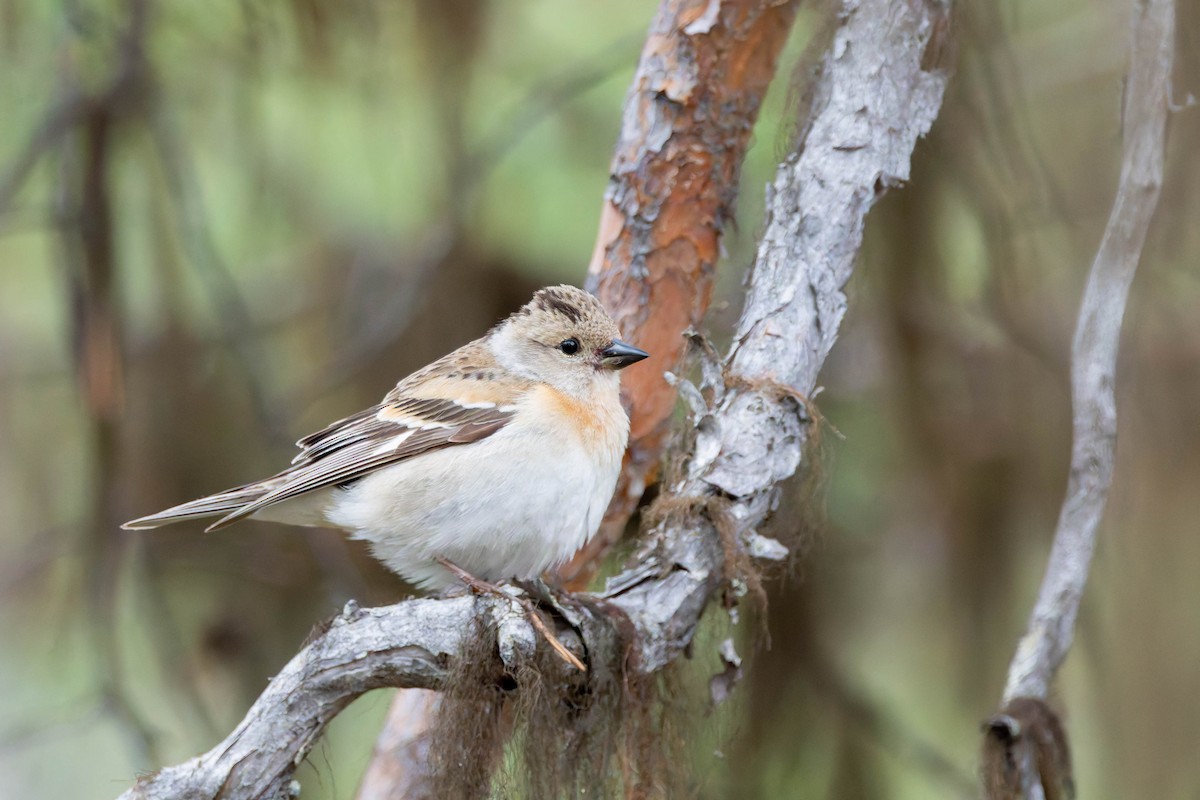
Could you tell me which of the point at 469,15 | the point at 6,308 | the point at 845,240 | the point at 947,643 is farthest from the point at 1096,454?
the point at 6,308

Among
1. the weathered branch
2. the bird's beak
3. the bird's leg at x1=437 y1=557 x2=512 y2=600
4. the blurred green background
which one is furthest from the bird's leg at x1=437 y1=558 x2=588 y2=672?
the weathered branch

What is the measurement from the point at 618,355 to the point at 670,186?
666 millimetres

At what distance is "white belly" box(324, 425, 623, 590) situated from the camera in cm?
362

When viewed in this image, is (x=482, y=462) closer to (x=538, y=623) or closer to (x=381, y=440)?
(x=381, y=440)

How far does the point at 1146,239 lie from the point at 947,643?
75.9 inches

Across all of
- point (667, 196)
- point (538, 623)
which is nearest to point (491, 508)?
point (538, 623)

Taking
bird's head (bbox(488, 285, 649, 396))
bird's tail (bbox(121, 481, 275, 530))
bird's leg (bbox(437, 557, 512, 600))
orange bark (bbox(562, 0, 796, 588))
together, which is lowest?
bird's tail (bbox(121, 481, 275, 530))

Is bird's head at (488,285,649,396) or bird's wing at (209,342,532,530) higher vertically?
bird's head at (488,285,649,396)

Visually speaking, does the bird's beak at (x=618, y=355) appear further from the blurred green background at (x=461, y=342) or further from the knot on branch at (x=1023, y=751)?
the knot on branch at (x=1023, y=751)

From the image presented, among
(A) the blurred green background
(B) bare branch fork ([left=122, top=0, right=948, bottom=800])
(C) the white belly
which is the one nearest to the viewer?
(B) bare branch fork ([left=122, top=0, right=948, bottom=800])

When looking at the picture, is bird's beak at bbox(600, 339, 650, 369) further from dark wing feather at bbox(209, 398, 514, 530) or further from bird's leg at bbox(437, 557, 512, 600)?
bird's leg at bbox(437, 557, 512, 600)

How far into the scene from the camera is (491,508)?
362cm

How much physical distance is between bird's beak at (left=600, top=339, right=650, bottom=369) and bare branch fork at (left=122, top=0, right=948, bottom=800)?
0.52 metres

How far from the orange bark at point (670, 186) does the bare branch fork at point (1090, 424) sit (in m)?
1.30
